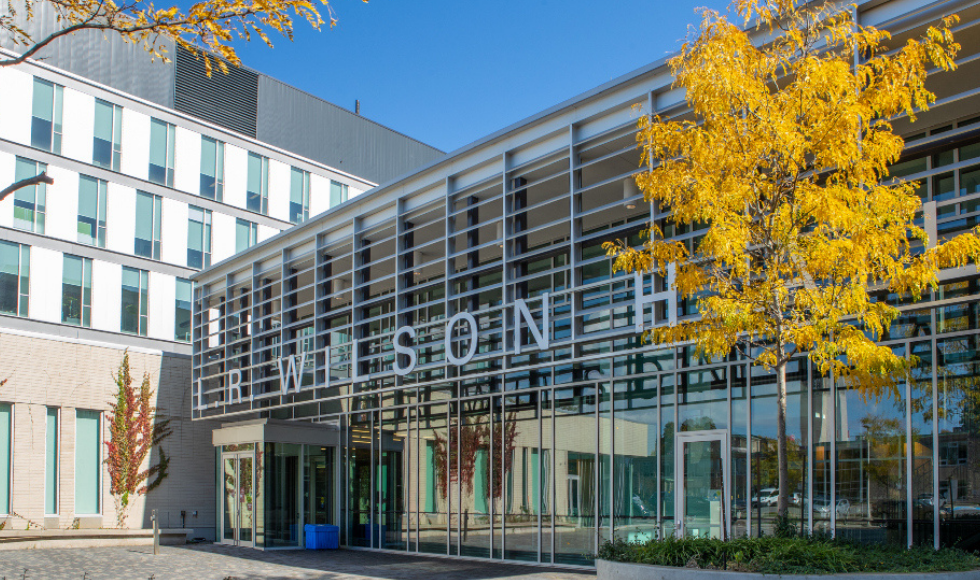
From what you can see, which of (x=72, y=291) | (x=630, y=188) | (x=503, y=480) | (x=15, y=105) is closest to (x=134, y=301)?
(x=72, y=291)

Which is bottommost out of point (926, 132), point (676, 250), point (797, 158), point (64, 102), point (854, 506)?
point (854, 506)

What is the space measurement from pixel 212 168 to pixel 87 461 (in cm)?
1502

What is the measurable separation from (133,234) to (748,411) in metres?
27.9

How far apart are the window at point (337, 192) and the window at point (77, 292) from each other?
1309 centimetres

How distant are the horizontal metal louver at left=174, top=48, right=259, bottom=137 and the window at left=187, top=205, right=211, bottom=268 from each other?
4.31 metres

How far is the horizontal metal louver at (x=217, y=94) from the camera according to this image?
130 ft

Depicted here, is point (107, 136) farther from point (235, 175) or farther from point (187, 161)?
point (235, 175)

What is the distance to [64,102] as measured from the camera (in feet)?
114

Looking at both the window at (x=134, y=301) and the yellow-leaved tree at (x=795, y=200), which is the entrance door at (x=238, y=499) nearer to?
the window at (x=134, y=301)

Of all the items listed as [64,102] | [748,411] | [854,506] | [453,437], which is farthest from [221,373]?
[854,506]

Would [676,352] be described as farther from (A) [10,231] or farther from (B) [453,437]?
(A) [10,231]

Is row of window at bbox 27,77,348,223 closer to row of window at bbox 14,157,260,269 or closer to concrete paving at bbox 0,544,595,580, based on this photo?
row of window at bbox 14,157,260,269

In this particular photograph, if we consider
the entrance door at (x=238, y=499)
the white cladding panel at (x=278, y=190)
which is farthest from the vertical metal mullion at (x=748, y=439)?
the white cladding panel at (x=278, y=190)

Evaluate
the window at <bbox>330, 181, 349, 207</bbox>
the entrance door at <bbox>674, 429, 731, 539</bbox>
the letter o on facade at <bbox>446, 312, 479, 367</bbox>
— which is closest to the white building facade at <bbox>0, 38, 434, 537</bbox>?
the window at <bbox>330, 181, 349, 207</bbox>
